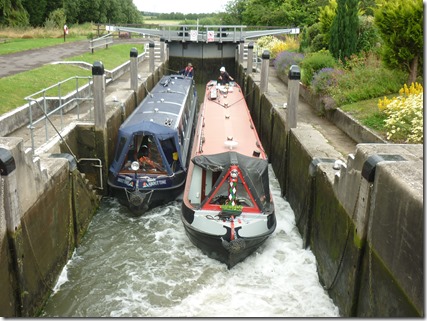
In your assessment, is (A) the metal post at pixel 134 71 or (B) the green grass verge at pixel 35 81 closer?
(B) the green grass verge at pixel 35 81

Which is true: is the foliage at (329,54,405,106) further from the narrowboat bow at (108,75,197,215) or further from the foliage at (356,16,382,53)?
the narrowboat bow at (108,75,197,215)

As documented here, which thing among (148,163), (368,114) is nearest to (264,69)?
(368,114)

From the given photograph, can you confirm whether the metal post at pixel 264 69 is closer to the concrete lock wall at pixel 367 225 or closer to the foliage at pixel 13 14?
the concrete lock wall at pixel 367 225

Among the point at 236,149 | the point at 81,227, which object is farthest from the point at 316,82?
the point at 81,227

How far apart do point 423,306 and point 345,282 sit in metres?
2.45

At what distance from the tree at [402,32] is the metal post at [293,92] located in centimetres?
305

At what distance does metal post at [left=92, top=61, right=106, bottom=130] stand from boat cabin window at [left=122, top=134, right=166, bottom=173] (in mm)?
932

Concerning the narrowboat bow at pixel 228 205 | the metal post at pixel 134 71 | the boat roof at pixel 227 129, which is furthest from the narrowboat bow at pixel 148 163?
the metal post at pixel 134 71

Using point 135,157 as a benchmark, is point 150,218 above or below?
below

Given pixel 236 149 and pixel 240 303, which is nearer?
pixel 240 303

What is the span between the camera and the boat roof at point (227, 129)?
1093cm

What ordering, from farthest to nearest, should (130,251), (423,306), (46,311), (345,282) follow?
(130,251) → (46,311) → (345,282) → (423,306)

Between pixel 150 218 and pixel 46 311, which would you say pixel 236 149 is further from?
pixel 46 311

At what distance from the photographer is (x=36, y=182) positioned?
7512 millimetres
